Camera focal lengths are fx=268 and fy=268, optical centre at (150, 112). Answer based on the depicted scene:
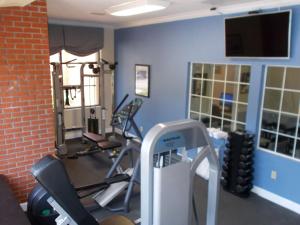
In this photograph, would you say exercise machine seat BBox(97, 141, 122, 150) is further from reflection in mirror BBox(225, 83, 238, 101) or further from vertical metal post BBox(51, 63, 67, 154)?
reflection in mirror BBox(225, 83, 238, 101)

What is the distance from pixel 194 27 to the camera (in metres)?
4.04

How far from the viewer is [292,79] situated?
122 inches

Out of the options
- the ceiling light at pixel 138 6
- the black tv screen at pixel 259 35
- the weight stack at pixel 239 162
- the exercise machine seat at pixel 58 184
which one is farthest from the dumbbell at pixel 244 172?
the exercise machine seat at pixel 58 184

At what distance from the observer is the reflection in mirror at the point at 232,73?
12.0 feet

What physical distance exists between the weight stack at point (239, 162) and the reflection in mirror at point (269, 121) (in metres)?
0.22

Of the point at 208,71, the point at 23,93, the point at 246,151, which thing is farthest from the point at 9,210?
the point at 208,71

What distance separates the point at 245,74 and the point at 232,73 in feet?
0.71

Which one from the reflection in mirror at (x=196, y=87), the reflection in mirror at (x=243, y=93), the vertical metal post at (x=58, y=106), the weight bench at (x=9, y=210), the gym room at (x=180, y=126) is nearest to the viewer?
the gym room at (x=180, y=126)

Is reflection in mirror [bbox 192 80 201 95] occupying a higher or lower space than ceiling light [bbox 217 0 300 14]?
lower

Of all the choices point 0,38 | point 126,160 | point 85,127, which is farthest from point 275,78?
point 85,127

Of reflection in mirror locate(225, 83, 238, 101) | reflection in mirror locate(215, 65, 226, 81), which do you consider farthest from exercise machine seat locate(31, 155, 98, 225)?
reflection in mirror locate(215, 65, 226, 81)

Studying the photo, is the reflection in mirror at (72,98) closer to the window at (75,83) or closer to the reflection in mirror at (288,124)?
the window at (75,83)

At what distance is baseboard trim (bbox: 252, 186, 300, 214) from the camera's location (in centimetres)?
309

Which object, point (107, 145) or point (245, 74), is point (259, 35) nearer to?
point (245, 74)
